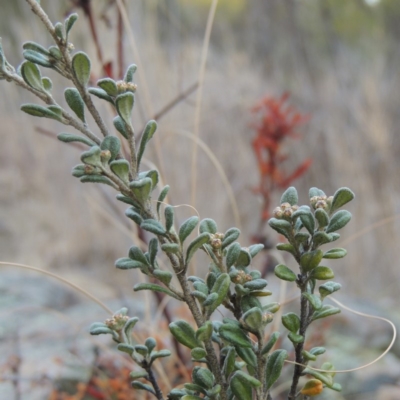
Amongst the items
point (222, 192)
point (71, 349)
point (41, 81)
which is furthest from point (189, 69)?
point (41, 81)

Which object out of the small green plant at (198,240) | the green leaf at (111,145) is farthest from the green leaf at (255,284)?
the green leaf at (111,145)

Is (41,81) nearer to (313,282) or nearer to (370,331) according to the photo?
(313,282)

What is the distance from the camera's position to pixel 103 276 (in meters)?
2.66

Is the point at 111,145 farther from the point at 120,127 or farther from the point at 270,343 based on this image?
the point at 270,343

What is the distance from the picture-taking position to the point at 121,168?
0.91ft

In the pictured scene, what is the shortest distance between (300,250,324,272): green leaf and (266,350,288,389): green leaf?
0.06 m

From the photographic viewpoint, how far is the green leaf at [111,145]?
29 cm

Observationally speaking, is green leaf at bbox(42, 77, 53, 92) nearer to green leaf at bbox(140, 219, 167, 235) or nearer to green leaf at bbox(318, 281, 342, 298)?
Answer: green leaf at bbox(140, 219, 167, 235)

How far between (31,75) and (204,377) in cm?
21

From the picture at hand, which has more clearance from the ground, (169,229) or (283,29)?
(283,29)

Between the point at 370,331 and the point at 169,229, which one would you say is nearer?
the point at 169,229

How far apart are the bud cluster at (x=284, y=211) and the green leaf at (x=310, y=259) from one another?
27mm

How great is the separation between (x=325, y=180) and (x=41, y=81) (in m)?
2.48

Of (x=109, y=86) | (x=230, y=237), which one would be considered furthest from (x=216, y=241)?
(x=109, y=86)
